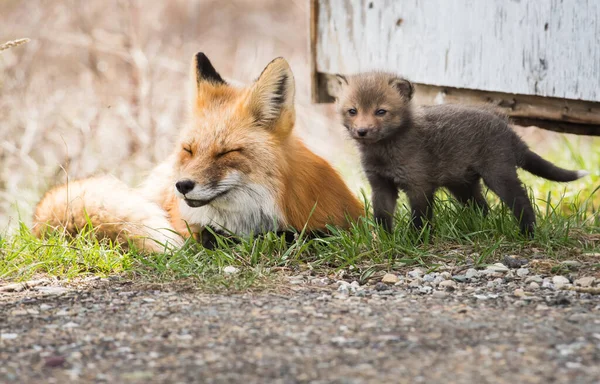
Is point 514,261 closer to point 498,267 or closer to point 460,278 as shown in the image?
point 498,267

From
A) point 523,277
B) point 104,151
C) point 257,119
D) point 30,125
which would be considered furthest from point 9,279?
point 104,151

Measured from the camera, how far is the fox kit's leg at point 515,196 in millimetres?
4234

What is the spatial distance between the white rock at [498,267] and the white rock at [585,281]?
39cm

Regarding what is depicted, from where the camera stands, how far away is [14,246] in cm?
453

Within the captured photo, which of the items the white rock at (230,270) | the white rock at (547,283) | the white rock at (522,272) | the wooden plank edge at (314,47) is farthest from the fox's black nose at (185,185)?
the wooden plank edge at (314,47)

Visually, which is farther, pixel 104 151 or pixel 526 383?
pixel 104 151

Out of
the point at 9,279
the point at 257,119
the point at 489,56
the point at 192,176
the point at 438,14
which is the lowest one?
the point at 9,279

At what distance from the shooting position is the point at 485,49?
5707 mm

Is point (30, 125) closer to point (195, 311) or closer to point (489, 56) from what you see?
point (489, 56)

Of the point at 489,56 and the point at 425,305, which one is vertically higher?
the point at 489,56

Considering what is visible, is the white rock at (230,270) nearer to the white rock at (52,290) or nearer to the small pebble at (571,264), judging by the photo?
the white rock at (52,290)

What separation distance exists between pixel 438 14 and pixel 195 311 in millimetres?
3780

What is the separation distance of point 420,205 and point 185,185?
4.70ft

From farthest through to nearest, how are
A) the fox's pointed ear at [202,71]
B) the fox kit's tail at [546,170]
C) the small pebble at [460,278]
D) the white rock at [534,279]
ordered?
the fox's pointed ear at [202,71] < the fox kit's tail at [546,170] < the small pebble at [460,278] < the white rock at [534,279]
